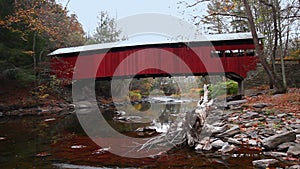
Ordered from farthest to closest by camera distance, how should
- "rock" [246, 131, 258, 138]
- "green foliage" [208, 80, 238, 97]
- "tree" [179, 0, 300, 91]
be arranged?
"green foliage" [208, 80, 238, 97], "tree" [179, 0, 300, 91], "rock" [246, 131, 258, 138]

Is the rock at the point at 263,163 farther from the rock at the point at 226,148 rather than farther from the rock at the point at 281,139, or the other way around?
the rock at the point at 226,148

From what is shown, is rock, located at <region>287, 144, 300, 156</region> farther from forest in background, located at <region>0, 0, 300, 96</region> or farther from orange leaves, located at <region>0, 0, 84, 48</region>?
orange leaves, located at <region>0, 0, 84, 48</region>

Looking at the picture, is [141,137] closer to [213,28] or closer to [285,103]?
[285,103]

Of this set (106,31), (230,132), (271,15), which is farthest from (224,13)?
(106,31)

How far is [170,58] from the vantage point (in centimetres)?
1446

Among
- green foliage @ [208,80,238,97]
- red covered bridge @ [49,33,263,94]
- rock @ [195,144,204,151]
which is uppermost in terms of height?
red covered bridge @ [49,33,263,94]

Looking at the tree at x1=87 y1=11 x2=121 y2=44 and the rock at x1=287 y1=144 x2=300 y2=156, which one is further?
the tree at x1=87 y1=11 x2=121 y2=44

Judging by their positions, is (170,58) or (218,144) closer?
(218,144)

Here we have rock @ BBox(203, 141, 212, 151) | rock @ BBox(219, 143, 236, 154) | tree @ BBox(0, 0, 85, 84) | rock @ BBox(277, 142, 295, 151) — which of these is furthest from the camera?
tree @ BBox(0, 0, 85, 84)

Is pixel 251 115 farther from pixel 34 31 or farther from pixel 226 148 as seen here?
pixel 34 31

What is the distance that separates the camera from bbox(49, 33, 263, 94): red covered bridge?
1351 cm

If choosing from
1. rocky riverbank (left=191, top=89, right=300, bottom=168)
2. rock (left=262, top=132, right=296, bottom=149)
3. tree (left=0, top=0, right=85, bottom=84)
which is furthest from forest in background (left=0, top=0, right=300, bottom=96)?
rock (left=262, top=132, right=296, bottom=149)

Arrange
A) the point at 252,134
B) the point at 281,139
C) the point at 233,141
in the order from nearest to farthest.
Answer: the point at 281,139, the point at 233,141, the point at 252,134

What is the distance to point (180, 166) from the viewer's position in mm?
4422
